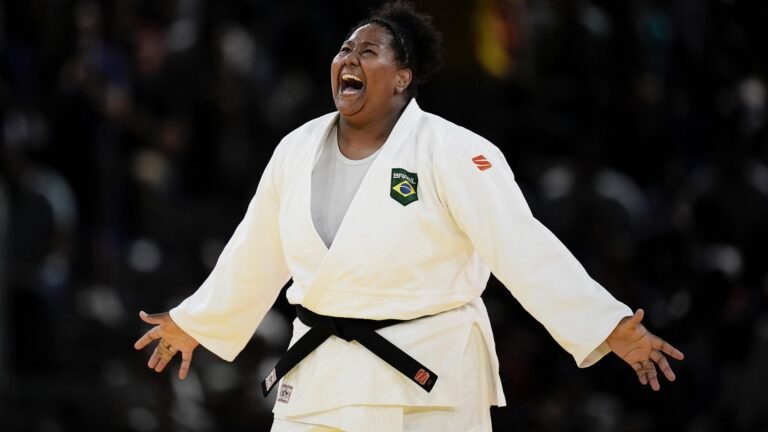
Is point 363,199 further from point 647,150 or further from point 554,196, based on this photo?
point 647,150

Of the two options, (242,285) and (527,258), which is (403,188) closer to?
(527,258)

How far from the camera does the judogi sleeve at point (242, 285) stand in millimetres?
4656

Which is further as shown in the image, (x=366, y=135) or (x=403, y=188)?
(x=366, y=135)

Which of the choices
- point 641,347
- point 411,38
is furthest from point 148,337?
point 641,347

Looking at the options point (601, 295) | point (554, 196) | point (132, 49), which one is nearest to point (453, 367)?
point (601, 295)

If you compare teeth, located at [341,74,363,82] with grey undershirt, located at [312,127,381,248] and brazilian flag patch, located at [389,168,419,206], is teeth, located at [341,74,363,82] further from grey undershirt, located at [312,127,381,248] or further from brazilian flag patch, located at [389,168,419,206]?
brazilian flag patch, located at [389,168,419,206]

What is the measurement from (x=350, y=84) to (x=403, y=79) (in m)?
0.19

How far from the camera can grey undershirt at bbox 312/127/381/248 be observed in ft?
14.0

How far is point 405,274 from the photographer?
4164mm

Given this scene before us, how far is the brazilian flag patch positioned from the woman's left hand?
77 centimetres

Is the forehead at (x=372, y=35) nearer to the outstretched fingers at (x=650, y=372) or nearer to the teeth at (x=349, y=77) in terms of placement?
the teeth at (x=349, y=77)

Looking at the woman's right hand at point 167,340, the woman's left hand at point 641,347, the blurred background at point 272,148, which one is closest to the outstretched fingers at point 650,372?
the woman's left hand at point 641,347

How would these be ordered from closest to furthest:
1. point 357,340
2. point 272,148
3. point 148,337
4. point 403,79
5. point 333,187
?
point 357,340, point 333,187, point 403,79, point 148,337, point 272,148

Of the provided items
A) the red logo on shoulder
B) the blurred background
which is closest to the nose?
the red logo on shoulder
